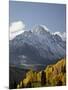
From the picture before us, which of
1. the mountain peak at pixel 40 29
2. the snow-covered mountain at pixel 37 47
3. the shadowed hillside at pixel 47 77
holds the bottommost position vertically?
the shadowed hillside at pixel 47 77

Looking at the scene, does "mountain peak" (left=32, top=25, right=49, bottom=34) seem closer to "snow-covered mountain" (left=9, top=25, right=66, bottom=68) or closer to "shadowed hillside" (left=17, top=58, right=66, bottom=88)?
"snow-covered mountain" (left=9, top=25, right=66, bottom=68)

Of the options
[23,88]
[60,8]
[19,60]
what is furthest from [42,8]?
[23,88]

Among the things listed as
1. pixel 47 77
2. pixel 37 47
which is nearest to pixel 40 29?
pixel 37 47

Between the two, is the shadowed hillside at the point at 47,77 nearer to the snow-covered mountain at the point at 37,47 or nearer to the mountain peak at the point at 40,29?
the snow-covered mountain at the point at 37,47

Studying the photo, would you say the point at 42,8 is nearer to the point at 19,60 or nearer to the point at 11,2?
the point at 11,2

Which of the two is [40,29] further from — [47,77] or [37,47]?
[47,77]

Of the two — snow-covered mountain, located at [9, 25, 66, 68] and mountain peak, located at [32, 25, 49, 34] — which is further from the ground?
mountain peak, located at [32, 25, 49, 34]

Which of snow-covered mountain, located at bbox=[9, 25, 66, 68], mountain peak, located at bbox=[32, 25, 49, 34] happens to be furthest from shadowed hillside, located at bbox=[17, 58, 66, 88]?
mountain peak, located at bbox=[32, 25, 49, 34]

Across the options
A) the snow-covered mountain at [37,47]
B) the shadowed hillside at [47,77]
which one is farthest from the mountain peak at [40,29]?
the shadowed hillside at [47,77]
